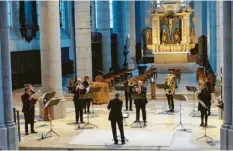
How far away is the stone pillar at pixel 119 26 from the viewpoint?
42.4 m

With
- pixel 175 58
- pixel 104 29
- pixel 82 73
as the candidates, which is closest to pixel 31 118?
pixel 82 73

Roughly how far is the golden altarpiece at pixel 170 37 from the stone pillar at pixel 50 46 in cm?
2002

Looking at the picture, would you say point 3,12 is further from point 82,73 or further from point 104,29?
point 104,29

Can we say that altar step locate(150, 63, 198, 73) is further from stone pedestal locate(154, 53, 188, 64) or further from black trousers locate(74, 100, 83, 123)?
black trousers locate(74, 100, 83, 123)

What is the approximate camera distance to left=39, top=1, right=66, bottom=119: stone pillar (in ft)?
62.4

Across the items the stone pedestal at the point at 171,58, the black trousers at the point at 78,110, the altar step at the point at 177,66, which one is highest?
the stone pedestal at the point at 171,58

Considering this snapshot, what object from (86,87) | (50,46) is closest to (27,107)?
(86,87)

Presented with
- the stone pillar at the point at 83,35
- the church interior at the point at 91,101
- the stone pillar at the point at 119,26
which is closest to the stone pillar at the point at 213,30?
the church interior at the point at 91,101

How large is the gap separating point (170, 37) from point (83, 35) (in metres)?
14.9

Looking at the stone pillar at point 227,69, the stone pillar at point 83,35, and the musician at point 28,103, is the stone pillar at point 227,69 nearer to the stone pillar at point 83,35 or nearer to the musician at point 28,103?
the musician at point 28,103

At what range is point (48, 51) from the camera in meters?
19.1

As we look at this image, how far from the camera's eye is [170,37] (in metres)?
39.1

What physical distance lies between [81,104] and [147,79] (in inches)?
502

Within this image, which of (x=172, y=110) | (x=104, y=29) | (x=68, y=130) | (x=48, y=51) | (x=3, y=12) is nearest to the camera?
(x=3, y=12)
